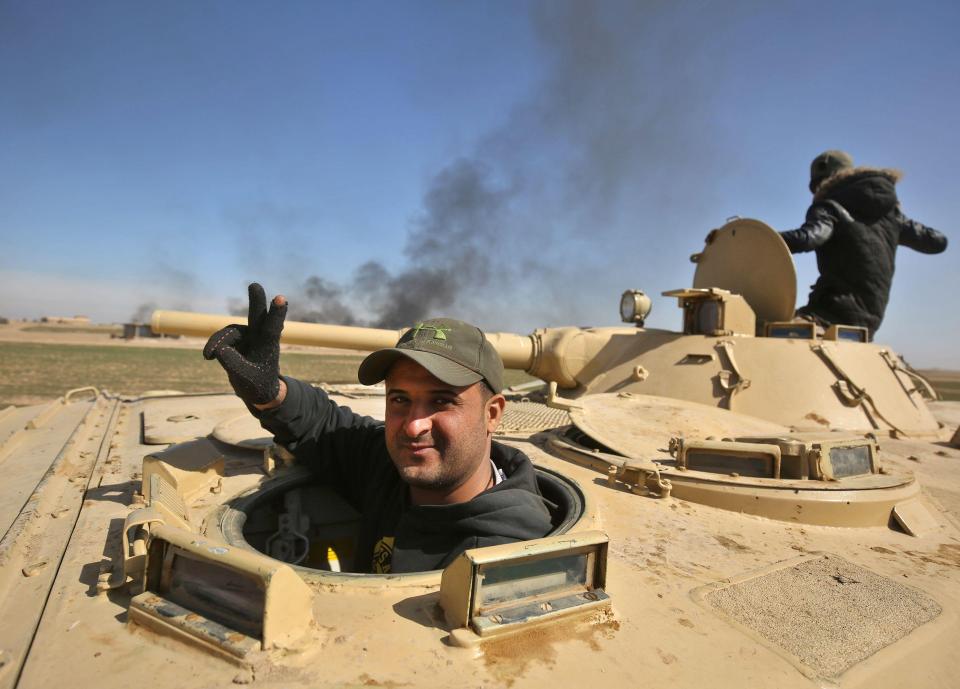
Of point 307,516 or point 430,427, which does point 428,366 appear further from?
point 307,516

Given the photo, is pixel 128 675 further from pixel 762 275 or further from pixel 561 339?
pixel 762 275

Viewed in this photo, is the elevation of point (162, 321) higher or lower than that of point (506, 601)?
higher

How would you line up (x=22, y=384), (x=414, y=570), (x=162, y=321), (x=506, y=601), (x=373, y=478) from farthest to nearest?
(x=22, y=384)
(x=162, y=321)
(x=373, y=478)
(x=414, y=570)
(x=506, y=601)

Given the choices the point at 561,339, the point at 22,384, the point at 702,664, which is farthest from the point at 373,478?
the point at 22,384

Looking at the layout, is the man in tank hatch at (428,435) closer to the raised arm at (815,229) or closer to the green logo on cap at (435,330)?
the green logo on cap at (435,330)

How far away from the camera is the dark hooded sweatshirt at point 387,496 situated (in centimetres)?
194

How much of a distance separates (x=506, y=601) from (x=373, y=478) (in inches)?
46.9

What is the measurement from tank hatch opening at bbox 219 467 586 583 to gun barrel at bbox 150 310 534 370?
273 centimetres

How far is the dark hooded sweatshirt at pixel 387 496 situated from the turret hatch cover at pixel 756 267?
18.0ft

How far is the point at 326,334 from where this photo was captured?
22.0 ft

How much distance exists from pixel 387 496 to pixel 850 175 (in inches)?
341

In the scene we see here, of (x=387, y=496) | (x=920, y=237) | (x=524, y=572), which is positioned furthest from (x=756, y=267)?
(x=524, y=572)

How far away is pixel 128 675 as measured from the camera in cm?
128

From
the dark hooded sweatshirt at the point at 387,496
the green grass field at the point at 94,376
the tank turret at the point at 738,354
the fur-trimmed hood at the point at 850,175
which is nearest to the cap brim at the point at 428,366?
the dark hooded sweatshirt at the point at 387,496
